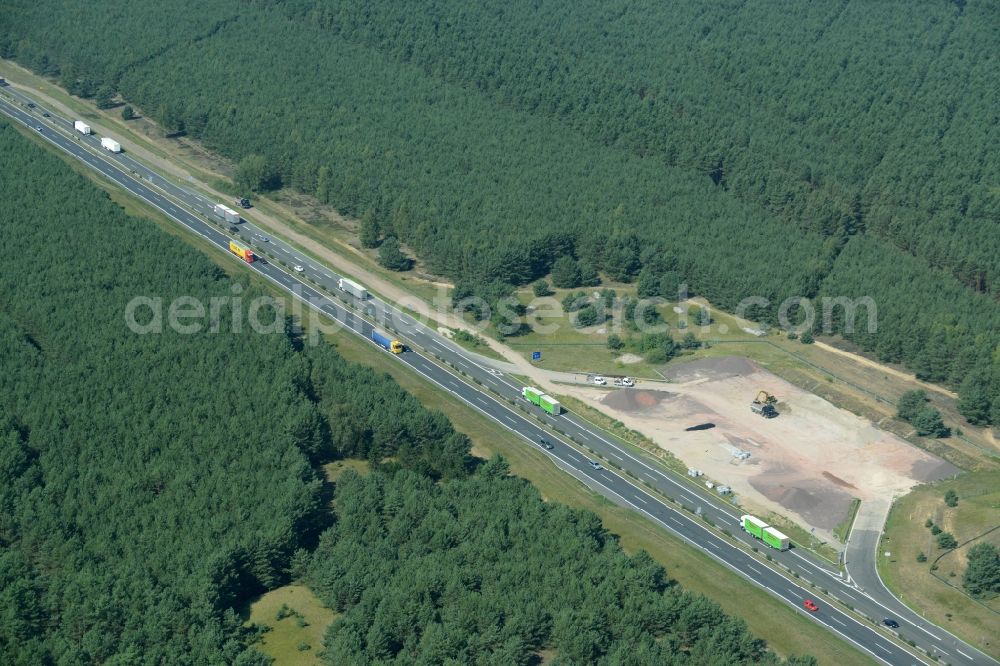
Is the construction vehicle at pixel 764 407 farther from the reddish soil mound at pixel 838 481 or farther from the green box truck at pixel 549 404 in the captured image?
the green box truck at pixel 549 404

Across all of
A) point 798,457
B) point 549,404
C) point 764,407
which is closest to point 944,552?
point 798,457

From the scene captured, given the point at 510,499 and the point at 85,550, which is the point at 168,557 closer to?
the point at 85,550

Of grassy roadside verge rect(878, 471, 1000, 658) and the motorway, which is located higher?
grassy roadside verge rect(878, 471, 1000, 658)

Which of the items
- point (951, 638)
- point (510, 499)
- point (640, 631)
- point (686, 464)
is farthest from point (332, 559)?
point (951, 638)

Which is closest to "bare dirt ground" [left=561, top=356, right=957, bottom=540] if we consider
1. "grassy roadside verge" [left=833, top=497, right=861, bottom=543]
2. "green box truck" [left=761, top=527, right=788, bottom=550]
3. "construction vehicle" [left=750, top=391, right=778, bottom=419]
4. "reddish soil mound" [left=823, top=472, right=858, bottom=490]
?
"reddish soil mound" [left=823, top=472, right=858, bottom=490]

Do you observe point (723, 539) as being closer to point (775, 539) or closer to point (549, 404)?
point (775, 539)

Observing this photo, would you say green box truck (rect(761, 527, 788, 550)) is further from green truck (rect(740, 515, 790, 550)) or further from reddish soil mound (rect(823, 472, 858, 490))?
reddish soil mound (rect(823, 472, 858, 490))
